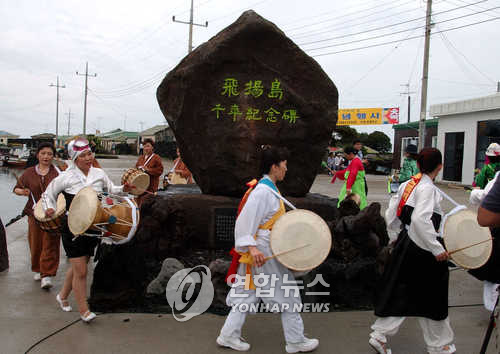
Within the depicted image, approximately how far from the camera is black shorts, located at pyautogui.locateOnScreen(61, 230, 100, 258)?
3727 mm

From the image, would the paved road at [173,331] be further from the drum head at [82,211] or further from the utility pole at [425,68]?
the utility pole at [425,68]

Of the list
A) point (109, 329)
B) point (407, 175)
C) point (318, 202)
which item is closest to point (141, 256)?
point (109, 329)

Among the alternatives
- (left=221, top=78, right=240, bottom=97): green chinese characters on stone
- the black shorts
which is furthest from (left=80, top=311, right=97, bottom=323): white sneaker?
(left=221, top=78, right=240, bottom=97): green chinese characters on stone

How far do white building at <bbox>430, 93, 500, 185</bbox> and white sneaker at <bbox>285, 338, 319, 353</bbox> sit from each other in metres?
16.9

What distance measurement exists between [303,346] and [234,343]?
1.72 feet

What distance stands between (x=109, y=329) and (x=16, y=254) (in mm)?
3485

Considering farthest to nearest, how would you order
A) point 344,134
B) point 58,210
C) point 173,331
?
point 344,134 < point 58,210 < point 173,331

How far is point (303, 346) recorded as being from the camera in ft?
10.7

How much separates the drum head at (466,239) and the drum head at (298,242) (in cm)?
100

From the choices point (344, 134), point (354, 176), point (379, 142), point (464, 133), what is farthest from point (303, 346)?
point (379, 142)

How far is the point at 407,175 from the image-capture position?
347 inches

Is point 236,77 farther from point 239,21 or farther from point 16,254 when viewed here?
point 16,254

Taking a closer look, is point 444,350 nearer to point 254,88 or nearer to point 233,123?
point 233,123

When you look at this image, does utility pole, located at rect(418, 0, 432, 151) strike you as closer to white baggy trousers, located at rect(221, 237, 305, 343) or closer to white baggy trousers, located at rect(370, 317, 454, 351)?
white baggy trousers, located at rect(370, 317, 454, 351)
